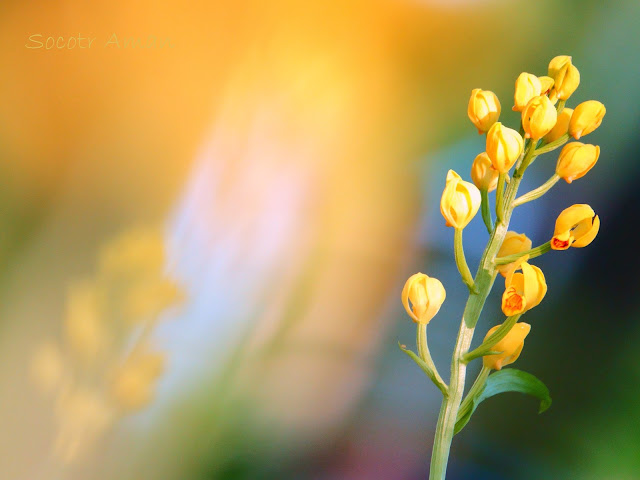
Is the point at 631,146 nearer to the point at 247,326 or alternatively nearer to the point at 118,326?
the point at 247,326

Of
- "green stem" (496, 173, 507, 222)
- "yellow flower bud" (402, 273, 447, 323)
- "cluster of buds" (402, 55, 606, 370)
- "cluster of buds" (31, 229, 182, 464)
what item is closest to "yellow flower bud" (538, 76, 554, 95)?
"cluster of buds" (402, 55, 606, 370)

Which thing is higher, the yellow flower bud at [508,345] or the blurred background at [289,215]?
the blurred background at [289,215]

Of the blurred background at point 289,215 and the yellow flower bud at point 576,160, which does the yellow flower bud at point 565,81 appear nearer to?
the yellow flower bud at point 576,160

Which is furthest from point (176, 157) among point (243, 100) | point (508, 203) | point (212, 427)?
point (508, 203)

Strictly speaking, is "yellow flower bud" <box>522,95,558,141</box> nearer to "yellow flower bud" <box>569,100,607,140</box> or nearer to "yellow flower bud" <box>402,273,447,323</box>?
"yellow flower bud" <box>569,100,607,140</box>

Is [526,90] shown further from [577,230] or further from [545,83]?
[577,230]

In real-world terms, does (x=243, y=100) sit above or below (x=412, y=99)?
above

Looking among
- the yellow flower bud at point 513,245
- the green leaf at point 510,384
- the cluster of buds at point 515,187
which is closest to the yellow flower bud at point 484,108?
the cluster of buds at point 515,187

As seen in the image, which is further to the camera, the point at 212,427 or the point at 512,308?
the point at 212,427
